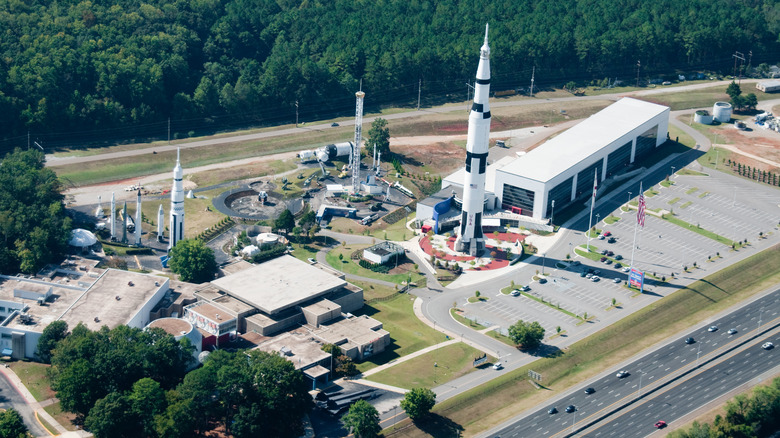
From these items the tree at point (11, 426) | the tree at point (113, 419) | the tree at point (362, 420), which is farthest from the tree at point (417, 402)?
the tree at point (11, 426)

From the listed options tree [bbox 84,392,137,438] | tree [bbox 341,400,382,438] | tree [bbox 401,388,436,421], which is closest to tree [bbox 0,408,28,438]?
tree [bbox 84,392,137,438]

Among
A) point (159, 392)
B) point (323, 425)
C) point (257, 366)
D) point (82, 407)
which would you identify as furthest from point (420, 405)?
point (82, 407)

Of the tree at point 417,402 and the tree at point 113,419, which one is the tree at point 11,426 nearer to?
the tree at point 113,419

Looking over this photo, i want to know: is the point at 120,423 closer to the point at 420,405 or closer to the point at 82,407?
the point at 82,407

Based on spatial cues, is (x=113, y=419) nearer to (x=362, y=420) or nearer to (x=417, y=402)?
(x=362, y=420)

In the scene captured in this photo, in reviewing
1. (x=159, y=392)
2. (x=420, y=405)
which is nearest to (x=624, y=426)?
(x=420, y=405)
